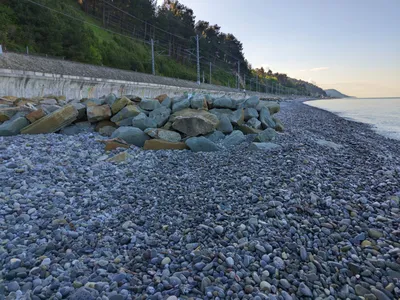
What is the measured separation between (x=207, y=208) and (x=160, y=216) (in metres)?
0.59

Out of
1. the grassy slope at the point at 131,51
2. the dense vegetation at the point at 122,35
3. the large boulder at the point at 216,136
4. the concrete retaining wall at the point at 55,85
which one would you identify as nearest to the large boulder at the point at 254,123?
the large boulder at the point at 216,136

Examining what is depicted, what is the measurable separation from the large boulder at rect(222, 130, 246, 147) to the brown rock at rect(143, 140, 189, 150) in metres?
1.08

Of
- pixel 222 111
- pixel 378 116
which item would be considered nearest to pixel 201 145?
pixel 222 111

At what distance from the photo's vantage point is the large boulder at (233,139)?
22.6 feet

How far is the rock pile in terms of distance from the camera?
22.2 ft

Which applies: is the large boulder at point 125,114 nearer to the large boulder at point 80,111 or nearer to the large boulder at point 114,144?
the large boulder at point 80,111

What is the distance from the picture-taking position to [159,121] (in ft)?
24.6

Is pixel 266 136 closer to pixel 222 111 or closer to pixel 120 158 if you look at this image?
pixel 222 111

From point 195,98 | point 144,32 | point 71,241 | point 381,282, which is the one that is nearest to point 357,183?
point 381,282

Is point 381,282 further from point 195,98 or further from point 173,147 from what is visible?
point 195,98

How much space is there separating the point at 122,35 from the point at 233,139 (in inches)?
1724

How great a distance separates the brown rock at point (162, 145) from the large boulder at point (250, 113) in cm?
294

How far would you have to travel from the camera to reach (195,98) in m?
8.57

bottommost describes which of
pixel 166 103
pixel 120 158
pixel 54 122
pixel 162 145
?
pixel 120 158
